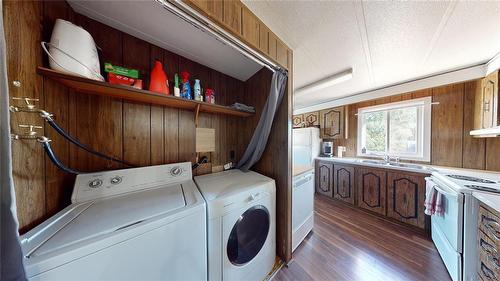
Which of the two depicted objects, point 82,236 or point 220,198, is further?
point 220,198

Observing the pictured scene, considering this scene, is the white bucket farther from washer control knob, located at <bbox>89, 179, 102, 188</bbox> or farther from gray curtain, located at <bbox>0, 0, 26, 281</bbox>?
washer control knob, located at <bbox>89, 179, 102, 188</bbox>

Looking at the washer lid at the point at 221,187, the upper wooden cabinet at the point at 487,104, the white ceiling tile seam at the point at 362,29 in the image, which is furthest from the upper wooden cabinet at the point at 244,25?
the upper wooden cabinet at the point at 487,104

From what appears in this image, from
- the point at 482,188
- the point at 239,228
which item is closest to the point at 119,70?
the point at 239,228

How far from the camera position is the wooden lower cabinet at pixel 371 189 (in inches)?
89.1

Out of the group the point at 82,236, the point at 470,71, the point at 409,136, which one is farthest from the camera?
the point at 409,136

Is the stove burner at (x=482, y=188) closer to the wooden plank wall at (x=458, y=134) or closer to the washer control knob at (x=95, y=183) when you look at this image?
the wooden plank wall at (x=458, y=134)

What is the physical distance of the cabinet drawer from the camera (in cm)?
88

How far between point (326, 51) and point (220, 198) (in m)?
1.71

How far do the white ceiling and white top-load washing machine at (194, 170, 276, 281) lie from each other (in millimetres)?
1286

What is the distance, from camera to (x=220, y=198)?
0.91m

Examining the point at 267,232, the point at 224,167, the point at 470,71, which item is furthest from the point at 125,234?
the point at 470,71

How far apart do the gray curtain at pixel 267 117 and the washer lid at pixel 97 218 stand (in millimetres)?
793

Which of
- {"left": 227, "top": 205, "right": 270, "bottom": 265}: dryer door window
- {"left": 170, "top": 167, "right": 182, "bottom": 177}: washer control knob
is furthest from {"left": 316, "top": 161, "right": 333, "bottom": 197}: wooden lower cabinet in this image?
{"left": 170, "top": 167, "right": 182, "bottom": 177}: washer control knob

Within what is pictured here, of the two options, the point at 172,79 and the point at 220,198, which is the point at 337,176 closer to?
the point at 220,198
